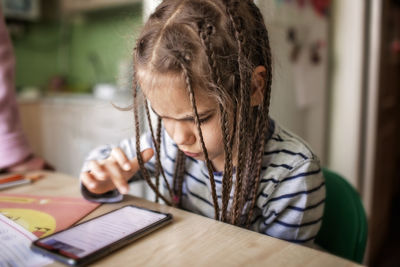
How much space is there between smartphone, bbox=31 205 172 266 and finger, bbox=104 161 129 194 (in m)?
0.04

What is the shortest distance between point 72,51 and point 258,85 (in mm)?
2770

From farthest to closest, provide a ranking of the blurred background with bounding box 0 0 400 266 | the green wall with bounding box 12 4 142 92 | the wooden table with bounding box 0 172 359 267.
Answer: the green wall with bounding box 12 4 142 92 < the blurred background with bounding box 0 0 400 266 < the wooden table with bounding box 0 172 359 267

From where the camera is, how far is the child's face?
573 mm

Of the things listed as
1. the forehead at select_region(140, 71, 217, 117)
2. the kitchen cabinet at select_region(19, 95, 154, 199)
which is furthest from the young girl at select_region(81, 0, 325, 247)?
the kitchen cabinet at select_region(19, 95, 154, 199)

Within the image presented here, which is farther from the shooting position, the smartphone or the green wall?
the green wall


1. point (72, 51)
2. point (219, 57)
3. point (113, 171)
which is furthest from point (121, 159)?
point (72, 51)

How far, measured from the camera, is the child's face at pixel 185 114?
57 centimetres

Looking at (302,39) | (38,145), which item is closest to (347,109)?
(302,39)

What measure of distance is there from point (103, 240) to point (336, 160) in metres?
1.70

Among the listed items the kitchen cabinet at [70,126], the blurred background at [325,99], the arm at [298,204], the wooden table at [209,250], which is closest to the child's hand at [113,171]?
the wooden table at [209,250]

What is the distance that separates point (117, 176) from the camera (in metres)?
0.56

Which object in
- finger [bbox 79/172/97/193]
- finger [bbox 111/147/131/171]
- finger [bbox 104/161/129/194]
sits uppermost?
finger [bbox 111/147/131/171]

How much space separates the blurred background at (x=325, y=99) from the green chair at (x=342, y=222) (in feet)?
1.77

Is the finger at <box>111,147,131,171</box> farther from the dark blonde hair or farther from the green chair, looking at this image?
the green chair
